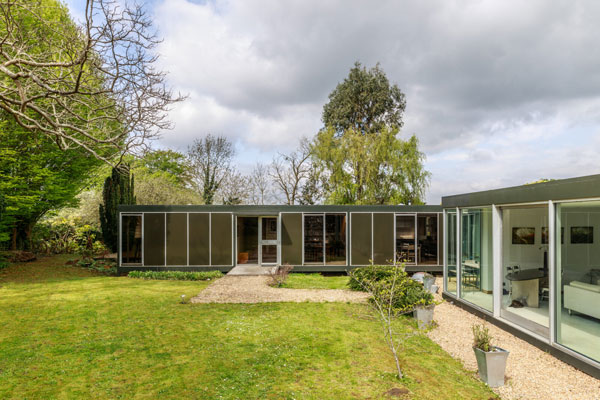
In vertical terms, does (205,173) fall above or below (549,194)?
above

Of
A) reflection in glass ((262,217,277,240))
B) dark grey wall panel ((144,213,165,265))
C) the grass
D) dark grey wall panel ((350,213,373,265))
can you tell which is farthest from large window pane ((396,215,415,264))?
dark grey wall panel ((144,213,165,265))

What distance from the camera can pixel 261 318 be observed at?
6.95 meters

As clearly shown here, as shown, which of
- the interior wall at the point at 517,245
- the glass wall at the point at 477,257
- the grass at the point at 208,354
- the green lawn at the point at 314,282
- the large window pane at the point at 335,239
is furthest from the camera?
the large window pane at the point at 335,239

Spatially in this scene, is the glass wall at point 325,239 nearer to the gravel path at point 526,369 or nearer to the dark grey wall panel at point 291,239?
the dark grey wall panel at point 291,239

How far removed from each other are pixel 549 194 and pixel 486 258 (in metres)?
2.53

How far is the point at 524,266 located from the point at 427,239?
6.03 m

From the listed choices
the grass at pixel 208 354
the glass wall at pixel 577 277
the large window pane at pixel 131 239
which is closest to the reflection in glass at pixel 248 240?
the large window pane at pixel 131 239

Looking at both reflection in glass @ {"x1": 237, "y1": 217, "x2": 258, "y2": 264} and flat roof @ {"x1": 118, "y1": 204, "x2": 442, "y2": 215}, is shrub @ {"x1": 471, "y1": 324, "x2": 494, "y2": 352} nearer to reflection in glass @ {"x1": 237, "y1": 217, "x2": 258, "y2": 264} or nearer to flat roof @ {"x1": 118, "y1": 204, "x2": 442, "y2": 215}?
flat roof @ {"x1": 118, "y1": 204, "x2": 442, "y2": 215}

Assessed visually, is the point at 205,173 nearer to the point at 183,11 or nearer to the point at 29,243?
the point at 29,243

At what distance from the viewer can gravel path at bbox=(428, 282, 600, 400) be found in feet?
13.5

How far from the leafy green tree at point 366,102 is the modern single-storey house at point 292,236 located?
14159 millimetres

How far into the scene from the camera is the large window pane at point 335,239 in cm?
1298

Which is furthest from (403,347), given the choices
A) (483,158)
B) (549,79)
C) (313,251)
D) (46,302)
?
(483,158)

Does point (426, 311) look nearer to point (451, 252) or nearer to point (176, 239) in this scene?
point (451, 252)
